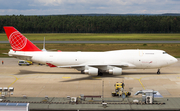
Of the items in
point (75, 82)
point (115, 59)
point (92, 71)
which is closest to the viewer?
point (75, 82)

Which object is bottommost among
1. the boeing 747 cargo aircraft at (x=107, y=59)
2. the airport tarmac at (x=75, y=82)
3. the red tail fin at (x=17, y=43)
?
the airport tarmac at (x=75, y=82)

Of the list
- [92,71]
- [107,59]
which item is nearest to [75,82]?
[92,71]

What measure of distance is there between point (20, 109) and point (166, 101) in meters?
13.1

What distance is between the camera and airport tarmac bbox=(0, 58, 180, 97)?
36.7m

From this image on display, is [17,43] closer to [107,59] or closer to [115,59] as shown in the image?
[107,59]

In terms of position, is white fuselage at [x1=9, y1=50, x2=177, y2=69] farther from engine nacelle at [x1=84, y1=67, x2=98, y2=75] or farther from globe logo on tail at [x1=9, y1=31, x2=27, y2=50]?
engine nacelle at [x1=84, y1=67, x2=98, y2=75]

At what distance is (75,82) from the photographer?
1709 inches

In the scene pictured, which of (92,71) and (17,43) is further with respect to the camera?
(17,43)

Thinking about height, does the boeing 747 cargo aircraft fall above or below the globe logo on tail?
below

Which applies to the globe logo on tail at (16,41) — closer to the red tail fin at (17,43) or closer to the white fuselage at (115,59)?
the red tail fin at (17,43)

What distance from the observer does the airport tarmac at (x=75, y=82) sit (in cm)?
3672

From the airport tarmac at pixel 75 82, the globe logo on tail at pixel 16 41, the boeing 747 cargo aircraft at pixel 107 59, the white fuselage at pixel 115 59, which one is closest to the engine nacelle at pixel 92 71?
the airport tarmac at pixel 75 82

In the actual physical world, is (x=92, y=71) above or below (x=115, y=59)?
below

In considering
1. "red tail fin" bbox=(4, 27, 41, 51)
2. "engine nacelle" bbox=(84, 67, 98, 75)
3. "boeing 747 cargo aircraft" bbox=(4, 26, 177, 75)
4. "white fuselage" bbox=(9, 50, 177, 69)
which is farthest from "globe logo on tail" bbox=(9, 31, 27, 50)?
"engine nacelle" bbox=(84, 67, 98, 75)
